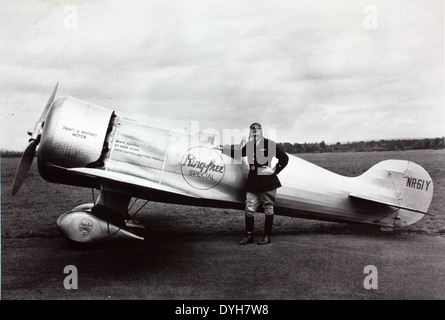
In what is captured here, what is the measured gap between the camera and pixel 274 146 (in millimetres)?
6031

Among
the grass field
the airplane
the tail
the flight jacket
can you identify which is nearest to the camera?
the airplane

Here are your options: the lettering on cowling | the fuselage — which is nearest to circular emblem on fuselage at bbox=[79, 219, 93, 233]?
the fuselage

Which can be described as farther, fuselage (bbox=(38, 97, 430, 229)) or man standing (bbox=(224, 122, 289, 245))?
man standing (bbox=(224, 122, 289, 245))

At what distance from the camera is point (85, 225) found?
5219 millimetres

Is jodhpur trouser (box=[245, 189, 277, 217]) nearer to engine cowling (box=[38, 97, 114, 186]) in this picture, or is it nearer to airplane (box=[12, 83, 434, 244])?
airplane (box=[12, 83, 434, 244])

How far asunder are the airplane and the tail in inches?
0.6

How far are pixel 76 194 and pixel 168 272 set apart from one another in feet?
22.9

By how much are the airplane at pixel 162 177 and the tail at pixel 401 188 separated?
16 millimetres

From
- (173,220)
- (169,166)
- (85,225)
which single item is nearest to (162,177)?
(169,166)

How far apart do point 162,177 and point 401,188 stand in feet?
13.7

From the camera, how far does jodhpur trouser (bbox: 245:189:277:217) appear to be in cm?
593

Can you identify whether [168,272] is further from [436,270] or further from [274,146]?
[436,270]
